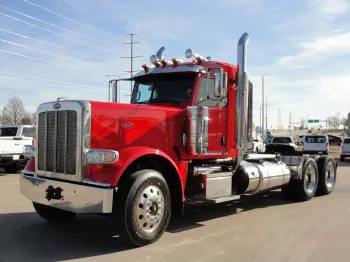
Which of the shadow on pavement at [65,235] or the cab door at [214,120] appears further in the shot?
the cab door at [214,120]

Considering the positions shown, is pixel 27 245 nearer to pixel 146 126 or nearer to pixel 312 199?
pixel 146 126

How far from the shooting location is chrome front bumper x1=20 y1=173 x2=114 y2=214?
15.8 ft

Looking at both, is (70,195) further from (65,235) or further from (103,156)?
(65,235)

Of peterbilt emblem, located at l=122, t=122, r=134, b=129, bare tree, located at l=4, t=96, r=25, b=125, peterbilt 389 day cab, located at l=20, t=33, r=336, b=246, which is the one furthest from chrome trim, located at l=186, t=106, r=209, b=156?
bare tree, located at l=4, t=96, r=25, b=125

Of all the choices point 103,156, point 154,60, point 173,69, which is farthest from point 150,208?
point 154,60

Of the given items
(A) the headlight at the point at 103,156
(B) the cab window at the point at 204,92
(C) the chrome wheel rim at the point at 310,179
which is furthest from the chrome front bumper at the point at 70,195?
(C) the chrome wheel rim at the point at 310,179

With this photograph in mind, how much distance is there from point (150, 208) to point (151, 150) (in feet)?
2.60

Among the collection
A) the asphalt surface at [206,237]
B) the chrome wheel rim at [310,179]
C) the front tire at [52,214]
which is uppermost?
the chrome wheel rim at [310,179]

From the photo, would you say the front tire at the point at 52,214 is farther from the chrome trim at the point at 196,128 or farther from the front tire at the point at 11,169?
the front tire at the point at 11,169

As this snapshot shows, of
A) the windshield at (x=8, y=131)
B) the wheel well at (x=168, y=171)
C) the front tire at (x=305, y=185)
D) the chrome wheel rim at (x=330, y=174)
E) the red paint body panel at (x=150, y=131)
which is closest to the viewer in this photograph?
the red paint body panel at (x=150, y=131)

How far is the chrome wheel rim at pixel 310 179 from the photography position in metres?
9.34

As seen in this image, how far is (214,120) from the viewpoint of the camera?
22.0ft

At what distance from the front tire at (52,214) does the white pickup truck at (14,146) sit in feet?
25.5

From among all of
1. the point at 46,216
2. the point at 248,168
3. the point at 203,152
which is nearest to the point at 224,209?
the point at 248,168
